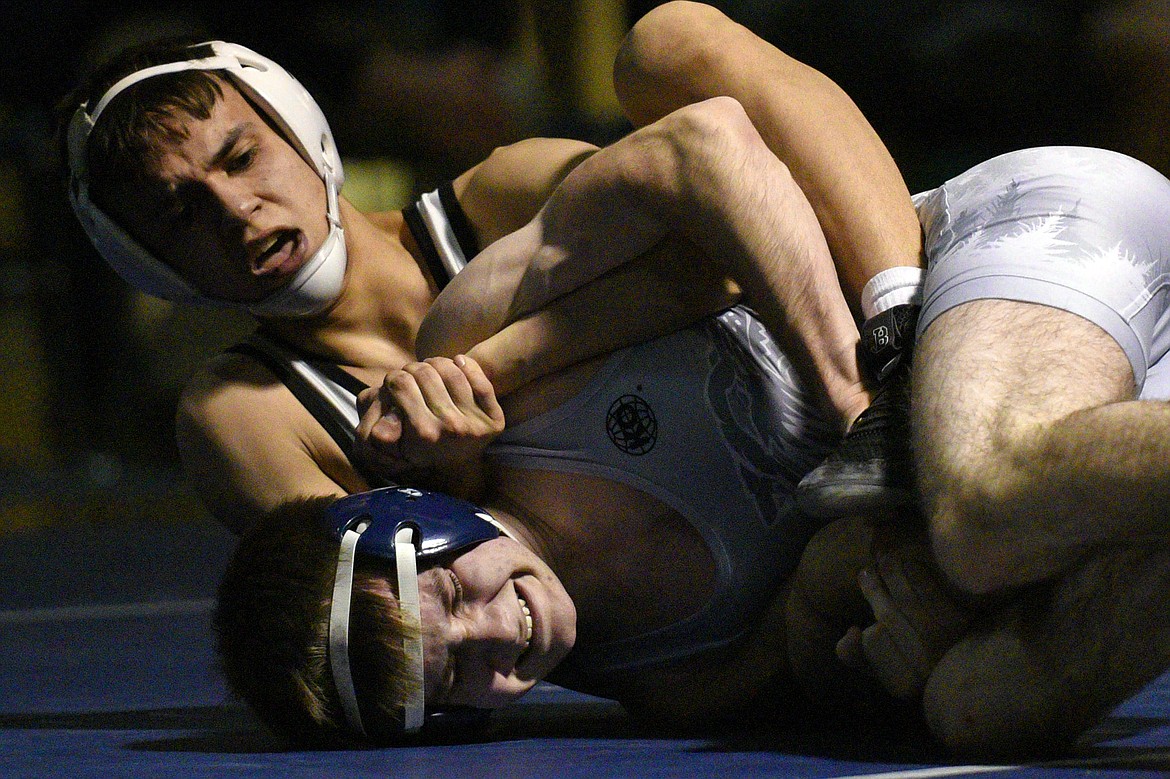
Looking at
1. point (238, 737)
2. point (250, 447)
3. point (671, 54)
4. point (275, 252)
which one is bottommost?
point (238, 737)

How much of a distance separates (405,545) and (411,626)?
0.39ft

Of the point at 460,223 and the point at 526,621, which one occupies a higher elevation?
the point at 460,223

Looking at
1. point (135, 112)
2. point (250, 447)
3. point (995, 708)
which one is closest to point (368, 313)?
point (250, 447)

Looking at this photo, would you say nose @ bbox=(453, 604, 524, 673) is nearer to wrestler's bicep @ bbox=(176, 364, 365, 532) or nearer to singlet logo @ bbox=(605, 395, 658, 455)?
singlet logo @ bbox=(605, 395, 658, 455)

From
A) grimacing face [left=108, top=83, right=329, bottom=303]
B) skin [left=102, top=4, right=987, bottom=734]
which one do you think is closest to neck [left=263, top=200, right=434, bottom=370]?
grimacing face [left=108, top=83, right=329, bottom=303]

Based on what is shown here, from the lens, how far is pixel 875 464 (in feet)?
6.80

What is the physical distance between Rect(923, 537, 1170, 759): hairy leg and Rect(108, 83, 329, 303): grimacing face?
5.08 feet

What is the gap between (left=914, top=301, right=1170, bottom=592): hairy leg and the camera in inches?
67.9

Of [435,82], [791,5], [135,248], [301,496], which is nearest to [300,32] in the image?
[435,82]

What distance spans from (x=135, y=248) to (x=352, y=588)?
43.6 inches

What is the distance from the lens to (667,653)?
252 centimetres

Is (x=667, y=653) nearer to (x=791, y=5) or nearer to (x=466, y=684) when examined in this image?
(x=466, y=684)

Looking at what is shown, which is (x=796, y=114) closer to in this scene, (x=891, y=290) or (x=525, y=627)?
(x=891, y=290)

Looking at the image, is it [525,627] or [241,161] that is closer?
[525,627]
